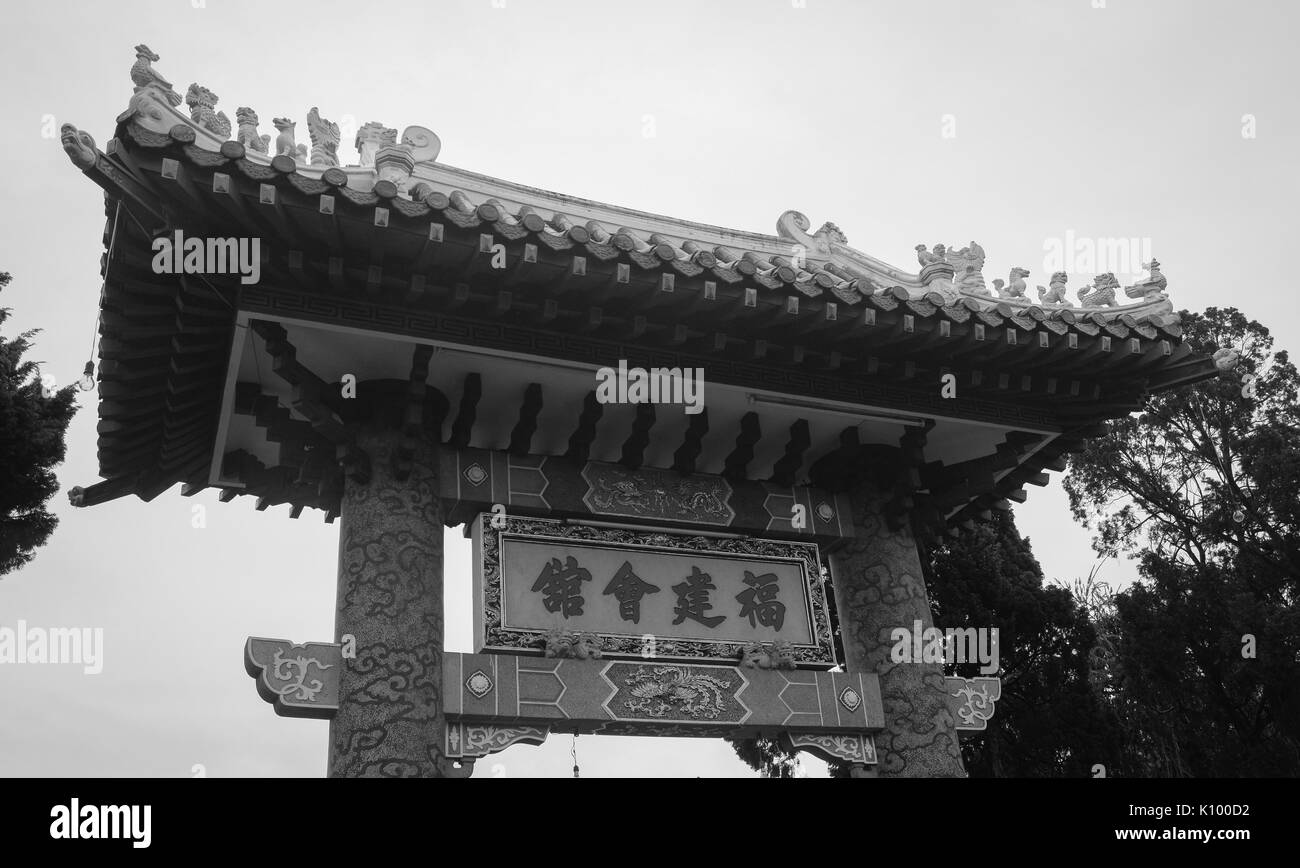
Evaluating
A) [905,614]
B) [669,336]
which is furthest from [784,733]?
[669,336]

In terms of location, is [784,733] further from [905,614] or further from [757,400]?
[757,400]

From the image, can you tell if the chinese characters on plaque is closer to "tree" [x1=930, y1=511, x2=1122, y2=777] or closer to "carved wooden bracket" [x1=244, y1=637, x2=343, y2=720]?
"carved wooden bracket" [x1=244, y1=637, x2=343, y2=720]

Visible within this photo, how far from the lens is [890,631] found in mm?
7469

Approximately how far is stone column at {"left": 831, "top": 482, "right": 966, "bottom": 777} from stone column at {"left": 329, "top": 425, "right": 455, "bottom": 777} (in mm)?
2832

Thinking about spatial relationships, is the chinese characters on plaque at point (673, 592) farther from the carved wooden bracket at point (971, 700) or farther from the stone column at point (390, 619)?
the carved wooden bracket at point (971, 700)

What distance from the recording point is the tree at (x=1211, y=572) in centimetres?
1380

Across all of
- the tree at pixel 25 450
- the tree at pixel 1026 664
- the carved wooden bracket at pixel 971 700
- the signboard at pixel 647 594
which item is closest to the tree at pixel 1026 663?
the tree at pixel 1026 664

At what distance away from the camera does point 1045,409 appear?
797 cm

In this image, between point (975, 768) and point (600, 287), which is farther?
point (975, 768)

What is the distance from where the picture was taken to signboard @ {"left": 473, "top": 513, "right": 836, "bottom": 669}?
22.1ft

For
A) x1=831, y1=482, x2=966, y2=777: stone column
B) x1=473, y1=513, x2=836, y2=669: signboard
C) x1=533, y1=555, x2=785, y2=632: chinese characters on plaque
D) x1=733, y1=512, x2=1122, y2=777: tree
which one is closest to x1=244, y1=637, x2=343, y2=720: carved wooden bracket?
x1=473, y1=513, x2=836, y2=669: signboard

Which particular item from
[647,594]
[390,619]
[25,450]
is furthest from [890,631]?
[25,450]

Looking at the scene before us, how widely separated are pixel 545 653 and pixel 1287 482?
11914 millimetres

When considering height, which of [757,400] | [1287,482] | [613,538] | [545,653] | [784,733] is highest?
[1287,482]
